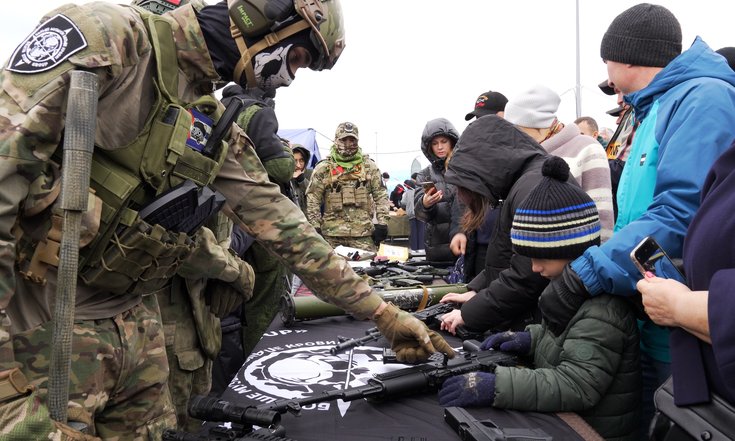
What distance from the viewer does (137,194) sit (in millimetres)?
1501

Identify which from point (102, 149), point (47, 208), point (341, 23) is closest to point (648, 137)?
point (341, 23)

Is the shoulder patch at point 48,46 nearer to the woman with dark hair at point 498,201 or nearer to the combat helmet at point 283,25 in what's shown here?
the combat helmet at point 283,25

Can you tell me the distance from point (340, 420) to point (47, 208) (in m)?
0.99

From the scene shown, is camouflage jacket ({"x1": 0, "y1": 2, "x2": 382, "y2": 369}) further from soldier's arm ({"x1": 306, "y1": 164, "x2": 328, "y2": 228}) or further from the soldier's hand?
soldier's arm ({"x1": 306, "y1": 164, "x2": 328, "y2": 228})

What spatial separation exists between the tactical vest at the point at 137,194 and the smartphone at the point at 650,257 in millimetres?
1327

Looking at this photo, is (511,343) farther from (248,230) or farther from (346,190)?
(346,190)

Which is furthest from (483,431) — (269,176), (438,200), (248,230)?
(438,200)

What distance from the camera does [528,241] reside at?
1.87m

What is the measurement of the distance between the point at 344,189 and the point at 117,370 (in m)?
5.10

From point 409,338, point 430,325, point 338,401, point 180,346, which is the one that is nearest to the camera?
point 338,401

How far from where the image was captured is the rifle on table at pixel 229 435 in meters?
1.31

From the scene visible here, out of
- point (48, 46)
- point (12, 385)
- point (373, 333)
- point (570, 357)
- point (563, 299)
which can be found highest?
point (48, 46)

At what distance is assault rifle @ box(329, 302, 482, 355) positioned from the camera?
221cm

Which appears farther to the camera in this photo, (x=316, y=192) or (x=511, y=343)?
(x=316, y=192)
